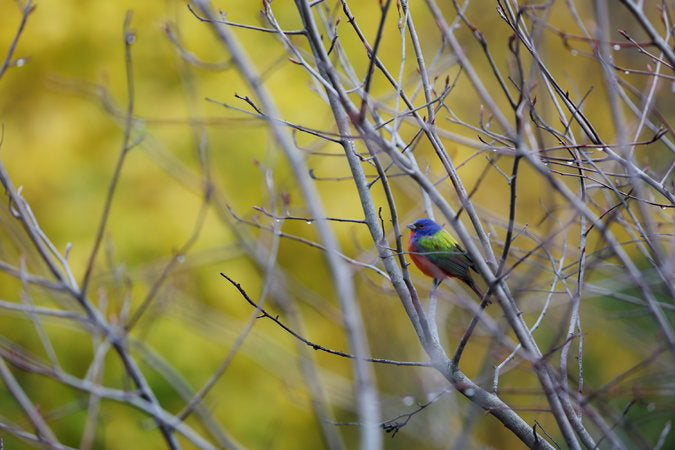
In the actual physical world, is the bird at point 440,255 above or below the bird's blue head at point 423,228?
below

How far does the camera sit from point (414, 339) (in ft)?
22.0

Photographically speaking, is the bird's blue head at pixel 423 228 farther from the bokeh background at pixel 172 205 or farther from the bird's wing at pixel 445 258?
the bokeh background at pixel 172 205

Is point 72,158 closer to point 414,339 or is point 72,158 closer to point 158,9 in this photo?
point 158,9

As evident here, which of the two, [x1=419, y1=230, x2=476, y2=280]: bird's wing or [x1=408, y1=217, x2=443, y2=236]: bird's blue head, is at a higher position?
[x1=408, y1=217, x2=443, y2=236]: bird's blue head

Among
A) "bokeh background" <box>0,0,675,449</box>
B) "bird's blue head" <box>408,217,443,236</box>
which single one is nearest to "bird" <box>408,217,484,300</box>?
"bird's blue head" <box>408,217,443,236</box>

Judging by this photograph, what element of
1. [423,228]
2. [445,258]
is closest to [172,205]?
[423,228]

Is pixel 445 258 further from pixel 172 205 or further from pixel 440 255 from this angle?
pixel 172 205

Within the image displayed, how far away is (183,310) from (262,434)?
6.36ft

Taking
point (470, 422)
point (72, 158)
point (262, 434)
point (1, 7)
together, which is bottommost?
point (262, 434)

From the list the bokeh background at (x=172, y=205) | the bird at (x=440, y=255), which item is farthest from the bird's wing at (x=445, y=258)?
the bokeh background at (x=172, y=205)

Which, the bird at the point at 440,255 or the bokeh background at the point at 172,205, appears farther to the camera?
the bokeh background at the point at 172,205

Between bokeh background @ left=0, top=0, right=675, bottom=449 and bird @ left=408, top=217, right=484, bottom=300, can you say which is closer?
bird @ left=408, top=217, right=484, bottom=300

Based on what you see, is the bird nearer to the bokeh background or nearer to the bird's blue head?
the bird's blue head

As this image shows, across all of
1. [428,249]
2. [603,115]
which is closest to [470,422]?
[428,249]
